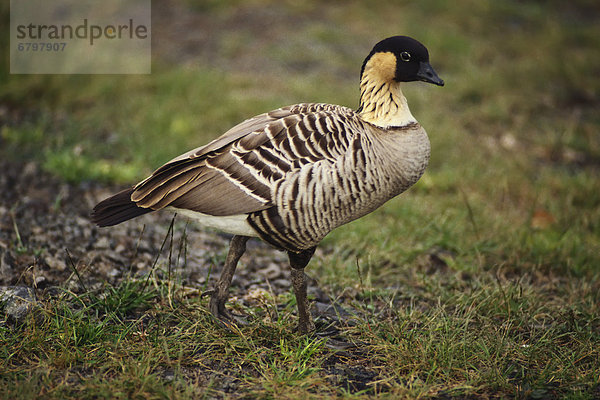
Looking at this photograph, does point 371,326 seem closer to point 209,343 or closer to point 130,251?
A: point 209,343

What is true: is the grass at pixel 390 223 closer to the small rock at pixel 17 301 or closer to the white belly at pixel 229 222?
the small rock at pixel 17 301

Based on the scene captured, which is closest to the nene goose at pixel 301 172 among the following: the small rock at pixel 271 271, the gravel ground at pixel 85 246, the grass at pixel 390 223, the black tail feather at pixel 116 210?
the black tail feather at pixel 116 210

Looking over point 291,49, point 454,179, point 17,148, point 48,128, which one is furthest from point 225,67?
point 454,179

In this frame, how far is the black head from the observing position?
156 inches

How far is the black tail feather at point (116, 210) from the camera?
3.78 m

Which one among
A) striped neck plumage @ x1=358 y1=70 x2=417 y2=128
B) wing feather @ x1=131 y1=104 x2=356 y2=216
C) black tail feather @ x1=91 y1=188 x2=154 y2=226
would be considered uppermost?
striped neck plumage @ x1=358 y1=70 x2=417 y2=128

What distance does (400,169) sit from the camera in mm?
3824

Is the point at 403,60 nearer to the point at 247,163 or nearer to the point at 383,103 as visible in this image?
the point at 383,103

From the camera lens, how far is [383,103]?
4070 millimetres

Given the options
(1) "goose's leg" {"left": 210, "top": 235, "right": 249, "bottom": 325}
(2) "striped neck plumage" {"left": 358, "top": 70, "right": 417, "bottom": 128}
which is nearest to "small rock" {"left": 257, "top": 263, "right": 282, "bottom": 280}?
(1) "goose's leg" {"left": 210, "top": 235, "right": 249, "bottom": 325}

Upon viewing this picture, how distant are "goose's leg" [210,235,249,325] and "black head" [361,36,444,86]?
1603mm

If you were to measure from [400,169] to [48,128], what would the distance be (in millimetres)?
5241

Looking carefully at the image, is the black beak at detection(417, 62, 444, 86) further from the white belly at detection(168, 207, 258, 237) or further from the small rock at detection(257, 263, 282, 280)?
the small rock at detection(257, 263, 282, 280)

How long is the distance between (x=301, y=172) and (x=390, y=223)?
2588mm
